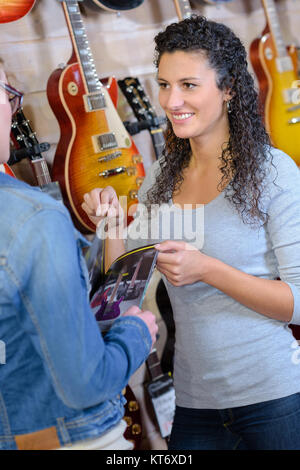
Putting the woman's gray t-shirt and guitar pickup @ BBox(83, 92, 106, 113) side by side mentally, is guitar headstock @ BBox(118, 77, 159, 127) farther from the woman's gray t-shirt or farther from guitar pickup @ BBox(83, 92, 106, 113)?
the woman's gray t-shirt

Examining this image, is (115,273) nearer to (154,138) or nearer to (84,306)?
(84,306)

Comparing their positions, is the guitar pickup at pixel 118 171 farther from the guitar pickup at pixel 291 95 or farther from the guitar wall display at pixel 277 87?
the guitar pickup at pixel 291 95

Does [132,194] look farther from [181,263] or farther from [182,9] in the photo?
[182,9]

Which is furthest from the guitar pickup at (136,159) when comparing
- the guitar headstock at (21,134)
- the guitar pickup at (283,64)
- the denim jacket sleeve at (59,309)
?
the denim jacket sleeve at (59,309)

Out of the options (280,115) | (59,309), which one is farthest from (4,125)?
(280,115)

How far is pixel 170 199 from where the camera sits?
1312 mm

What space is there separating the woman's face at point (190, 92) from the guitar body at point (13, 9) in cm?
57

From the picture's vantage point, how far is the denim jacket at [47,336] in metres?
0.63

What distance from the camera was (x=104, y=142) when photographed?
1.59 metres

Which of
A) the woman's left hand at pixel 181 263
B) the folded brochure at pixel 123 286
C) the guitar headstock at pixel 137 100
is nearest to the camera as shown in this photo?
the folded brochure at pixel 123 286

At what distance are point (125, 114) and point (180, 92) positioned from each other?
0.77 metres
